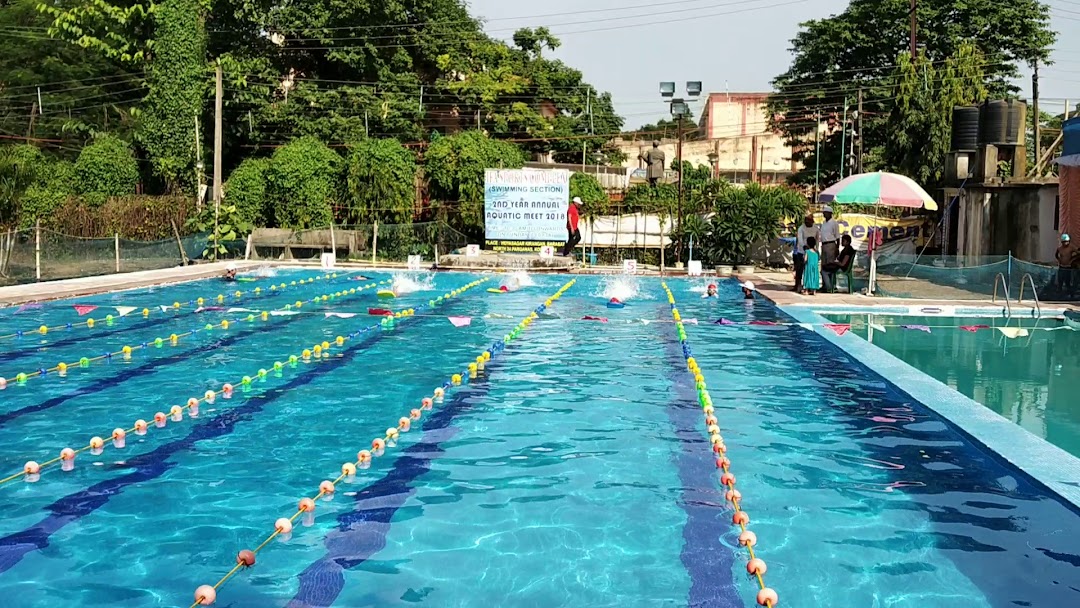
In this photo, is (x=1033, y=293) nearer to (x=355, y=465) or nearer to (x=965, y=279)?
(x=965, y=279)

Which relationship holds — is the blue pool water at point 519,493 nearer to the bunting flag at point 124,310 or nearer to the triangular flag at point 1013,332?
the bunting flag at point 124,310

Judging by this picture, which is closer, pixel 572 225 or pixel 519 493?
pixel 519 493

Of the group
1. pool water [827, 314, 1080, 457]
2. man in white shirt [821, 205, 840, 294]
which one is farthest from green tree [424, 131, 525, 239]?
pool water [827, 314, 1080, 457]

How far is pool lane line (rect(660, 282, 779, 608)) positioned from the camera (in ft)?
15.7

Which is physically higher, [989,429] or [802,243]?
[802,243]

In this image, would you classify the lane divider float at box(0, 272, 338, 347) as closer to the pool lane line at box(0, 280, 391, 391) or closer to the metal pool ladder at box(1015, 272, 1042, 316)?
the pool lane line at box(0, 280, 391, 391)

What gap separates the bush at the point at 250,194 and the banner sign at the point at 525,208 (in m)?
8.21

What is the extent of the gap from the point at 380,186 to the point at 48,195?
10820 millimetres

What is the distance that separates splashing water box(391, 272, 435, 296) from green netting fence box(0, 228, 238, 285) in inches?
247

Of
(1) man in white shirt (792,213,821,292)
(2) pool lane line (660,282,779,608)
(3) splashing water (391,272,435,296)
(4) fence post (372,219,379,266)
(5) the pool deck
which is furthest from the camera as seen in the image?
(4) fence post (372,219,379,266)

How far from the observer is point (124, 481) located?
691 centimetres

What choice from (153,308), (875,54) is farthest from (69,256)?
(875,54)

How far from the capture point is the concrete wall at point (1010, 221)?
2328 cm

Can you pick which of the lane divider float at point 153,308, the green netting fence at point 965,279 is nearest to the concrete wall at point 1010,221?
the green netting fence at point 965,279
